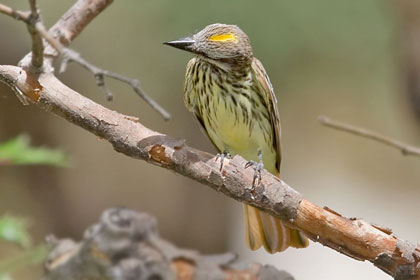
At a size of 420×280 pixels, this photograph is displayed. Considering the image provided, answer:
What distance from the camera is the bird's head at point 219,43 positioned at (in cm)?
203

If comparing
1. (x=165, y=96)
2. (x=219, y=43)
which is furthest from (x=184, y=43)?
(x=165, y=96)

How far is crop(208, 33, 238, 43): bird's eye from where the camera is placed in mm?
2092

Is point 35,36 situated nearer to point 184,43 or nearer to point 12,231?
point 184,43

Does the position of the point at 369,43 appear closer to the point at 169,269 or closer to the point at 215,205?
the point at 215,205

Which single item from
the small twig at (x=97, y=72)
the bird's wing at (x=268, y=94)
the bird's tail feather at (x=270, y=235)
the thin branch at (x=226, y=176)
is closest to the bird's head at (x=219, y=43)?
the bird's wing at (x=268, y=94)

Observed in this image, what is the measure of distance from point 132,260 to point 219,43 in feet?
1.96

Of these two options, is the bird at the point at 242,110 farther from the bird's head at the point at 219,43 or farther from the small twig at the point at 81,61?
the small twig at the point at 81,61

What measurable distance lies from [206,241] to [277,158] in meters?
2.39

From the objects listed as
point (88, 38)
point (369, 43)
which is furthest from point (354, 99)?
point (88, 38)

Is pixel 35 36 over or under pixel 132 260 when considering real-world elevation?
over

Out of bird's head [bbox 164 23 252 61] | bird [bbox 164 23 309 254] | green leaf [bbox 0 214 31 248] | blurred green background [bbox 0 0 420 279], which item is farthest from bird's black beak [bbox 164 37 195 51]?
blurred green background [bbox 0 0 420 279]

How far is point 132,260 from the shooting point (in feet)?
6.93

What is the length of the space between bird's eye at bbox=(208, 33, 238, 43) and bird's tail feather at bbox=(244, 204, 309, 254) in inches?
18.2

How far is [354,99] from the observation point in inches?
247
